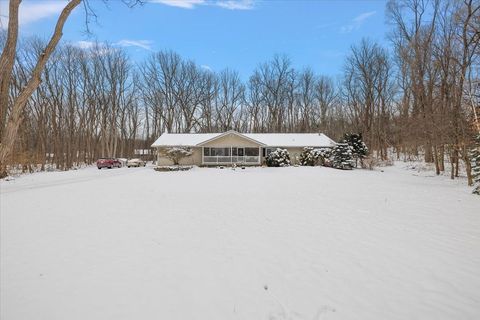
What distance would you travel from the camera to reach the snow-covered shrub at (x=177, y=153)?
31.5 meters

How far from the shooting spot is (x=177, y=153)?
31.6 metres

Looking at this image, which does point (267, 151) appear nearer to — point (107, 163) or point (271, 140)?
point (271, 140)

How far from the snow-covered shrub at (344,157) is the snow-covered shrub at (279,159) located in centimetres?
500

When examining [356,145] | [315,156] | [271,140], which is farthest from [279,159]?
[356,145]

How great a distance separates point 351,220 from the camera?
26.5 feet

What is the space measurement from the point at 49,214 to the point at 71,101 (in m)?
37.2

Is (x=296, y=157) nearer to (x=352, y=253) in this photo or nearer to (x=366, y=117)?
(x=366, y=117)

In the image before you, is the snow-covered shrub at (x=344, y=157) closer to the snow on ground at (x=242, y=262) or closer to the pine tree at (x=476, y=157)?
the pine tree at (x=476, y=157)

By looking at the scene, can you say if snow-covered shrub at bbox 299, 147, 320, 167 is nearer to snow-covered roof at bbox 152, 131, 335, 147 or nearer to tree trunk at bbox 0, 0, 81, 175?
snow-covered roof at bbox 152, 131, 335, 147

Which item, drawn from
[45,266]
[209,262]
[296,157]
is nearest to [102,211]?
[45,266]

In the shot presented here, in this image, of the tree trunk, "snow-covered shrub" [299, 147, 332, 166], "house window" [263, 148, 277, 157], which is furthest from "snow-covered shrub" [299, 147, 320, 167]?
the tree trunk

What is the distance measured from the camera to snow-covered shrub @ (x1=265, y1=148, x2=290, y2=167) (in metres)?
29.6

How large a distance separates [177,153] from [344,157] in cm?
1733

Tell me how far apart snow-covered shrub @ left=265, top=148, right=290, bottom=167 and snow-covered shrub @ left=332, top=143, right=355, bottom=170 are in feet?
16.4
